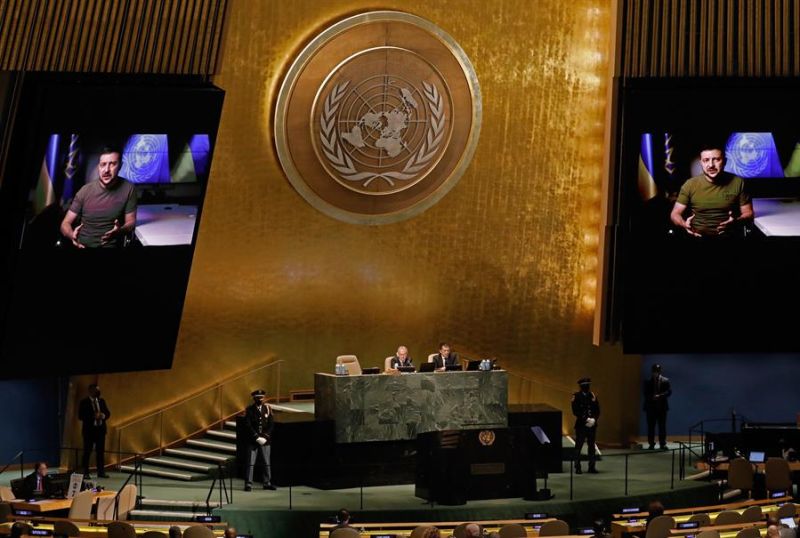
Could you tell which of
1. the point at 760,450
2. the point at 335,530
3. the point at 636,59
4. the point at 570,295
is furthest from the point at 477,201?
the point at 335,530

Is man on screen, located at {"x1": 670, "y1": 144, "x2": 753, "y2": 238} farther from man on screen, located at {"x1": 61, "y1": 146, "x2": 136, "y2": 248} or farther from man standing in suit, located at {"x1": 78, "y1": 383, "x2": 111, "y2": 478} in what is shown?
man standing in suit, located at {"x1": 78, "y1": 383, "x2": 111, "y2": 478}

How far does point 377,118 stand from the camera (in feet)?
73.5

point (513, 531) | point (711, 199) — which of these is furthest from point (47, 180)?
point (711, 199)

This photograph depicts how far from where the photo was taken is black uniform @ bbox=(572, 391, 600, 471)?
68.3 feet

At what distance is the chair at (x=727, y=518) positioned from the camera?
16156 mm

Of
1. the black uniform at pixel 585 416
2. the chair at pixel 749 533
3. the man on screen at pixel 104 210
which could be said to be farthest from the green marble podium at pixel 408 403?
the chair at pixel 749 533

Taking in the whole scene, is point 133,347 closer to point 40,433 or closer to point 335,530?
point 40,433

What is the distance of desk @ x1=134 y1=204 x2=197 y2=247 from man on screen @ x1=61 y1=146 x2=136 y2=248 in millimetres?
162

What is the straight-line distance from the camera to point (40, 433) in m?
22.1

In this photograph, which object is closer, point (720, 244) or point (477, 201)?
point (720, 244)

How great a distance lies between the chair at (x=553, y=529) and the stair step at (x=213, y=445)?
636 centimetres

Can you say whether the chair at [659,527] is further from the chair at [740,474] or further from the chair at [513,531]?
the chair at [740,474]

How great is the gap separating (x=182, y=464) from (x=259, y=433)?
177cm

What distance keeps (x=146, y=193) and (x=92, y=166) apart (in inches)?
33.9
